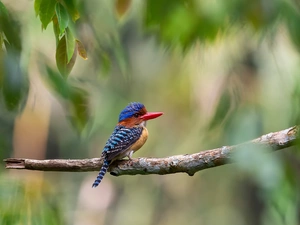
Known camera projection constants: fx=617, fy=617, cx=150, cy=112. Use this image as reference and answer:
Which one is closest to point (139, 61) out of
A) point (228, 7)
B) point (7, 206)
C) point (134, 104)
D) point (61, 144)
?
point (61, 144)

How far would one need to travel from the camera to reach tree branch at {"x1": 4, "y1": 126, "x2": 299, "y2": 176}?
6.53 ft

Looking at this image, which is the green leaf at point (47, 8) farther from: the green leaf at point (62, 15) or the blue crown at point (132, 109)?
the blue crown at point (132, 109)

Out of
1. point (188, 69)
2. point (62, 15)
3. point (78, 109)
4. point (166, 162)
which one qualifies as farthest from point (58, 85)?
point (188, 69)

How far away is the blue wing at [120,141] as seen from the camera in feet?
8.07

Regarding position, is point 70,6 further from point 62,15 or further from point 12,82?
point 12,82

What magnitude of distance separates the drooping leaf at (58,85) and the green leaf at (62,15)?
29 cm

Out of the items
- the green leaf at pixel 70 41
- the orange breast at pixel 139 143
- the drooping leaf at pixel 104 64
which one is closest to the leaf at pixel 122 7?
the drooping leaf at pixel 104 64

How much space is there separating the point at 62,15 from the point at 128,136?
4.66 ft

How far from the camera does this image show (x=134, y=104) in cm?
284

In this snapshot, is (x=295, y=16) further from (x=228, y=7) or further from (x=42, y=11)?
(x=42, y=11)

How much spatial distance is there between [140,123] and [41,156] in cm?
412

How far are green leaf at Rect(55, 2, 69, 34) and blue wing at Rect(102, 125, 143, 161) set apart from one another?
3.74 ft

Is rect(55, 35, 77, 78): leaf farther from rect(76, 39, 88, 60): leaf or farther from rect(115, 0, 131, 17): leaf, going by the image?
rect(115, 0, 131, 17): leaf

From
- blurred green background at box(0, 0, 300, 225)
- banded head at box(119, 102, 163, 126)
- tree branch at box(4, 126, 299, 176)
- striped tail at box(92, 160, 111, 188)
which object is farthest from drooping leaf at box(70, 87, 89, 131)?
banded head at box(119, 102, 163, 126)
